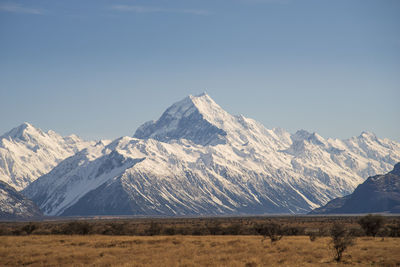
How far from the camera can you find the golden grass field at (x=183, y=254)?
206ft

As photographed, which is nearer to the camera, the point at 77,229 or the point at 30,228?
the point at 77,229

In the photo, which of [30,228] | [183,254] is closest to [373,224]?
[183,254]

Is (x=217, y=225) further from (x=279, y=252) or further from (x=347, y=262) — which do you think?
(x=347, y=262)

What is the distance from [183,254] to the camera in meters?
70.4

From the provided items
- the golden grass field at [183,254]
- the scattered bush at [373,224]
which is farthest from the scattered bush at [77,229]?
the scattered bush at [373,224]

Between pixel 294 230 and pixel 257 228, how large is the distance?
626 inches

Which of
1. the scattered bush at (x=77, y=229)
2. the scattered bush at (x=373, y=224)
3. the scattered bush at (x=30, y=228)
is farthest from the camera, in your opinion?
the scattered bush at (x=30, y=228)

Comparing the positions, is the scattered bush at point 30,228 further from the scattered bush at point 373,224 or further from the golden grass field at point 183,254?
the scattered bush at point 373,224

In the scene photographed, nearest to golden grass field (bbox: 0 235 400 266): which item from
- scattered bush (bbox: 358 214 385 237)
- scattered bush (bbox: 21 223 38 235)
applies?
scattered bush (bbox: 358 214 385 237)

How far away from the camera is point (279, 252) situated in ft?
240

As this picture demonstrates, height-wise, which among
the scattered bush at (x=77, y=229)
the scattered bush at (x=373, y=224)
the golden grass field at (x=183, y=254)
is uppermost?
the scattered bush at (x=77, y=229)

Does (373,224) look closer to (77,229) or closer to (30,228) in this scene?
(77,229)

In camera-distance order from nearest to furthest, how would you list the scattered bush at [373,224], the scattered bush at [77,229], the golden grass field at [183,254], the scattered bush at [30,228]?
the golden grass field at [183,254] → the scattered bush at [373,224] → the scattered bush at [77,229] → the scattered bush at [30,228]

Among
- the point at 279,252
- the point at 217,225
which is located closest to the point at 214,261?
the point at 279,252
